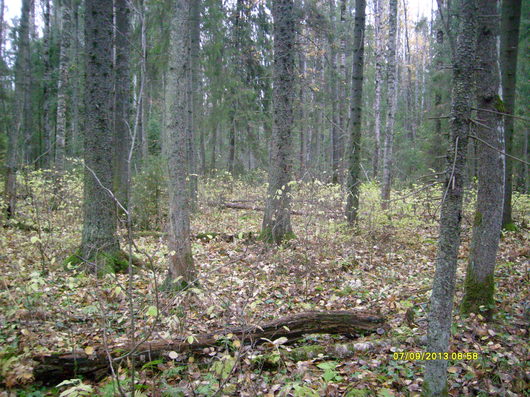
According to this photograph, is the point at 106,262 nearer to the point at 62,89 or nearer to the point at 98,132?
the point at 98,132

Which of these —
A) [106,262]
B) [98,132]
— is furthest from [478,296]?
[98,132]

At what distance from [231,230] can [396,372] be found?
643 cm

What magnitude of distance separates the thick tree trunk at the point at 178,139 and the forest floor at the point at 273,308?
0.80 feet

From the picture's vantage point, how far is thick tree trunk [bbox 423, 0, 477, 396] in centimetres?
274

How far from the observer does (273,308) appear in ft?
16.9

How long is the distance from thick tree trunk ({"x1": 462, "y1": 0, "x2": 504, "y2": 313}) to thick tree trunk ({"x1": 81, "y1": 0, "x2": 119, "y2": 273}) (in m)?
5.61

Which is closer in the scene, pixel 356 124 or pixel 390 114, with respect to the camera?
pixel 356 124

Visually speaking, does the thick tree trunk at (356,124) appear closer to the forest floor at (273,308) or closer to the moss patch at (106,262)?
the forest floor at (273,308)

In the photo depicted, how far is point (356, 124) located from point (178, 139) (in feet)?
19.4

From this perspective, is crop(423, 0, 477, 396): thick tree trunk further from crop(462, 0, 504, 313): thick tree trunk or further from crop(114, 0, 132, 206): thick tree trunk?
crop(114, 0, 132, 206): thick tree trunk

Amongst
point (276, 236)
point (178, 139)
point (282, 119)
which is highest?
point (282, 119)

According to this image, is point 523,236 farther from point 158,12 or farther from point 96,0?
point 158,12

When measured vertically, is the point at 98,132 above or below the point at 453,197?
above

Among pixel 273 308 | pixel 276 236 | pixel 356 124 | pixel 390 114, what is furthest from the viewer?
pixel 390 114
